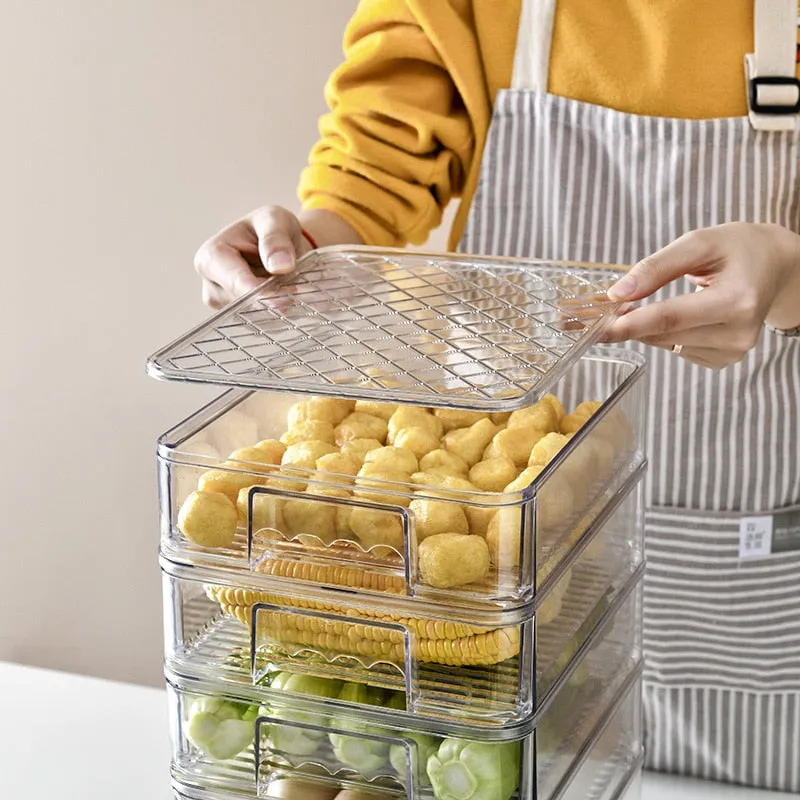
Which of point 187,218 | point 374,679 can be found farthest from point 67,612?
point 374,679

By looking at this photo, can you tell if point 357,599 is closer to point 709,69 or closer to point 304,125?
point 709,69

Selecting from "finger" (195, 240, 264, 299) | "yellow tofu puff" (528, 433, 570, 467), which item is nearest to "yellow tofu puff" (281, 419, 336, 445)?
"yellow tofu puff" (528, 433, 570, 467)

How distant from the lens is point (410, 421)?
62 cm

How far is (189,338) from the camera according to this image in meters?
0.60

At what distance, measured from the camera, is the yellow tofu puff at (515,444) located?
0.59 metres

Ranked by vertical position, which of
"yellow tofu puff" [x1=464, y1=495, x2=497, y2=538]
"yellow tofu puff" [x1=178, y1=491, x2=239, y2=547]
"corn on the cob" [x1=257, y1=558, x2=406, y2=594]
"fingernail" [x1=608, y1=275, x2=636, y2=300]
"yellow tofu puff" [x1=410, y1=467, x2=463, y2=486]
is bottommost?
"corn on the cob" [x1=257, y1=558, x2=406, y2=594]

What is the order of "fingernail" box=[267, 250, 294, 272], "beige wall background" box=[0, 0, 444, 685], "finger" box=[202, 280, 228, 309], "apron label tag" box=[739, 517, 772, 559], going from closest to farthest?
"fingernail" box=[267, 250, 294, 272], "finger" box=[202, 280, 228, 309], "apron label tag" box=[739, 517, 772, 559], "beige wall background" box=[0, 0, 444, 685]

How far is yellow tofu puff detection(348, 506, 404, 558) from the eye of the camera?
516 mm

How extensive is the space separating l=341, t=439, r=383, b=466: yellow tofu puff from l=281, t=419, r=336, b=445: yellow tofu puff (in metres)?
0.01

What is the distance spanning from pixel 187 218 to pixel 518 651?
4.03 ft

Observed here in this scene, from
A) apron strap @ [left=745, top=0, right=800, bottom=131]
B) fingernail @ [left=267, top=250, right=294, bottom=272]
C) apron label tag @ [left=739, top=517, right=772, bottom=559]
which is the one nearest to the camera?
fingernail @ [left=267, top=250, right=294, bottom=272]

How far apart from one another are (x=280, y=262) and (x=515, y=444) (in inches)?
9.3

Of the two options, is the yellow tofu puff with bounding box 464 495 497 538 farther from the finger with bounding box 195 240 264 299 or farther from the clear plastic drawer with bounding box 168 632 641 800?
the finger with bounding box 195 240 264 299

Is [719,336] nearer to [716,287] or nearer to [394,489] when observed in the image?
[716,287]
